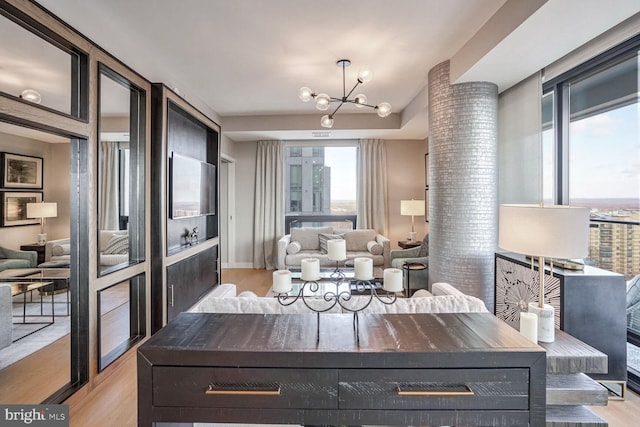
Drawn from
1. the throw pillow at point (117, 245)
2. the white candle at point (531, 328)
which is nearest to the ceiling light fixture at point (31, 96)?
the throw pillow at point (117, 245)

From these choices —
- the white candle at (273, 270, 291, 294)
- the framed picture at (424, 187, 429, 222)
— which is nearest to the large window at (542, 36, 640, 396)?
the white candle at (273, 270, 291, 294)

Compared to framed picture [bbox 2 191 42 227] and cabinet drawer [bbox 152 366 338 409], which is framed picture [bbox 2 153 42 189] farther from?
cabinet drawer [bbox 152 366 338 409]

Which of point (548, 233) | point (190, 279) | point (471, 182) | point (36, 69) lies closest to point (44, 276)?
point (36, 69)

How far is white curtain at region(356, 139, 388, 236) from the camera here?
618 cm

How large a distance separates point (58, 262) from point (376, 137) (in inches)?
201

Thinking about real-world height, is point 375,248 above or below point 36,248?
below

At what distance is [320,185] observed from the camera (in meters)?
6.51

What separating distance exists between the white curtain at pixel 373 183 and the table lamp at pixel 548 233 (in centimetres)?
447

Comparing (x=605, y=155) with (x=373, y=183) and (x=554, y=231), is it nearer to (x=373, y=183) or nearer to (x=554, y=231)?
(x=554, y=231)

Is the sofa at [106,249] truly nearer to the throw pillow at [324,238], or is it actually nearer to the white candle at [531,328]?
the white candle at [531,328]

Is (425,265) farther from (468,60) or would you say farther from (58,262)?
(58,262)

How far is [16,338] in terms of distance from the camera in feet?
6.12

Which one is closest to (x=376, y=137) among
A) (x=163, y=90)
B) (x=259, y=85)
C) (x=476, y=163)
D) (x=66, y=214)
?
(x=259, y=85)

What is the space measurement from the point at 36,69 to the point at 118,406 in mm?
2135
